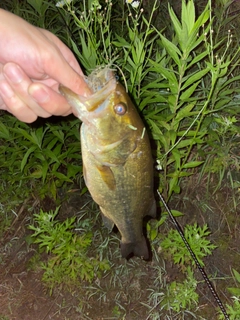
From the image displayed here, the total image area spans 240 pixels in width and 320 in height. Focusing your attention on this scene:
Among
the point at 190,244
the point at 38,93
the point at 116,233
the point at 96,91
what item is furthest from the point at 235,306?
the point at 38,93

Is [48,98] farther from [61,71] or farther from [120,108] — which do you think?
[120,108]

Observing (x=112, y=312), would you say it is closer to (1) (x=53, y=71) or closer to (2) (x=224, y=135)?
(2) (x=224, y=135)

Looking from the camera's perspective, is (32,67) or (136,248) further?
(136,248)

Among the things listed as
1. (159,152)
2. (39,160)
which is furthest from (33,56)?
(39,160)

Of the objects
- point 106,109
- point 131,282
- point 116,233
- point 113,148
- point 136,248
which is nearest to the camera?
point 106,109

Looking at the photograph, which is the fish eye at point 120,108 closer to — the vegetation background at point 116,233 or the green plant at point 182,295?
the vegetation background at point 116,233

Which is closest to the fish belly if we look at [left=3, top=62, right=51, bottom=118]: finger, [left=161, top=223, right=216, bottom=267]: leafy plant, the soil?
[left=3, top=62, right=51, bottom=118]: finger

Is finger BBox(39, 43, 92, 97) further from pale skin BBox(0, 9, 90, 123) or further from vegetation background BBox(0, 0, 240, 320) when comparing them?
vegetation background BBox(0, 0, 240, 320)
